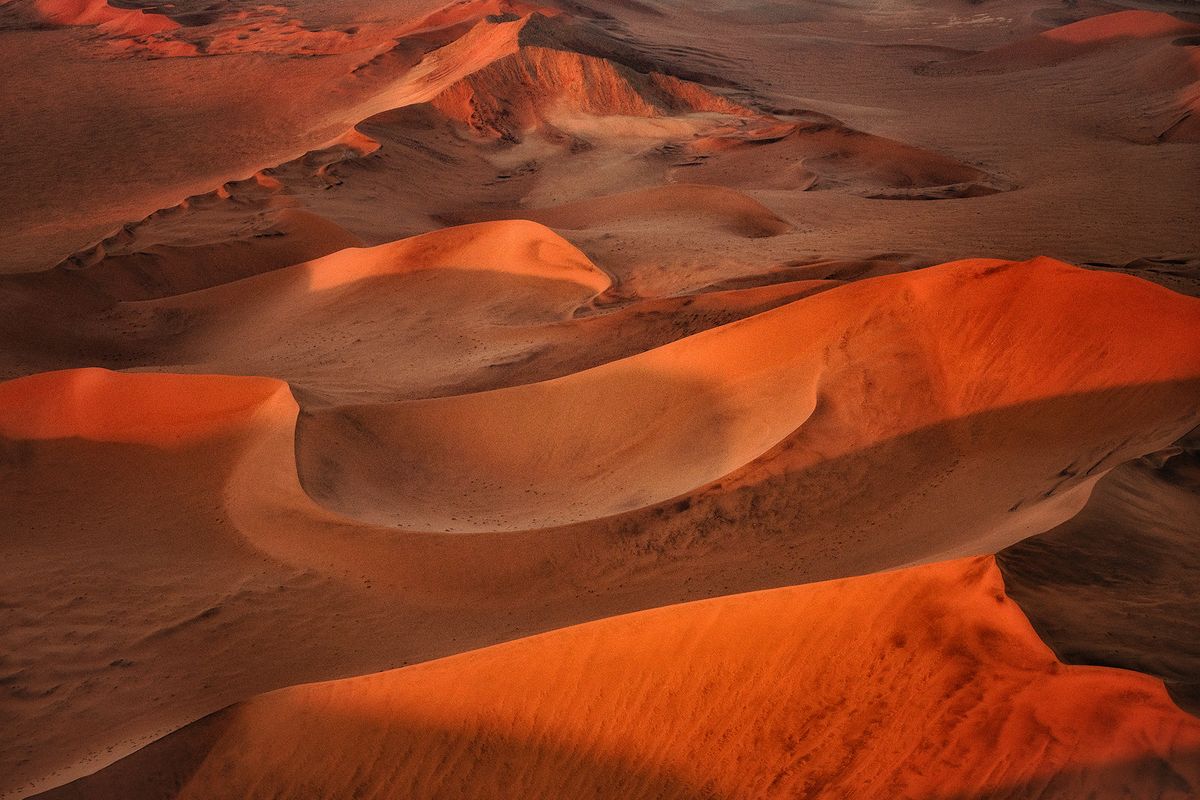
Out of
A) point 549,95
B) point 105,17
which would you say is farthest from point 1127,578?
point 105,17

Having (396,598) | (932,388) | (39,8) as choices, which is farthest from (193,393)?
(39,8)

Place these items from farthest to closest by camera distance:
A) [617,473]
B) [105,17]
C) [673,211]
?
[105,17], [673,211], [617,473]

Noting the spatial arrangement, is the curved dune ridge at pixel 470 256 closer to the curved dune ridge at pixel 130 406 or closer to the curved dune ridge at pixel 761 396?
the curved dune ridge at pixel 761 396

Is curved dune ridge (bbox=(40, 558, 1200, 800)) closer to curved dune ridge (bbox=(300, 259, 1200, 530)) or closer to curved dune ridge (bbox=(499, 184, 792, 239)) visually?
curved dune ridge (bbox=(300, 259, 1200, 530))

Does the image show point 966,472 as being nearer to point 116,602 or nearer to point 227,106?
point 116,602

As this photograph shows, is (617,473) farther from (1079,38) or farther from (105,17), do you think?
(105,17)
